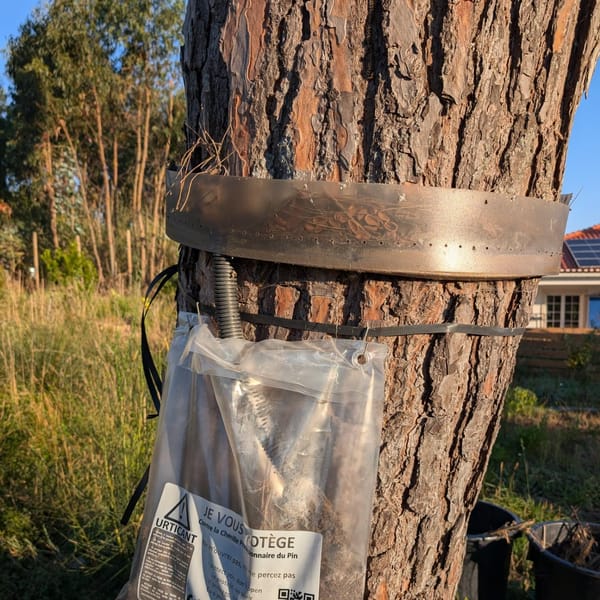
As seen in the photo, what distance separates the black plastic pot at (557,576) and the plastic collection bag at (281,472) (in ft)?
6.54

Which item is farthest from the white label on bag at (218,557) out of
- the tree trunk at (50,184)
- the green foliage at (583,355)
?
the tree trunk at (50,184)

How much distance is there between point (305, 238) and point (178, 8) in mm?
16828

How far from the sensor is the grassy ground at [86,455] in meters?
3.15

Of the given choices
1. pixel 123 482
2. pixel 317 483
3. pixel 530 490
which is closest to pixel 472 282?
pixel 317 483

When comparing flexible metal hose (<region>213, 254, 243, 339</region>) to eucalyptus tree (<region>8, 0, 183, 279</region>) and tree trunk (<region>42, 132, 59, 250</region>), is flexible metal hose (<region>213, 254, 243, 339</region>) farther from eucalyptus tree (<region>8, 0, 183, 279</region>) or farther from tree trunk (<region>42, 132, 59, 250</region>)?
tree trunk (<region>42, 132, 59, 250</region>)

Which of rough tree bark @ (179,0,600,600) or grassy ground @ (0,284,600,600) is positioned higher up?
rough tree bark @ (179,0,600,600)

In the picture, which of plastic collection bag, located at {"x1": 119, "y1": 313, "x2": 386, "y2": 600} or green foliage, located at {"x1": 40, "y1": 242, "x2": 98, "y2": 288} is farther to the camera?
green foliage, located at {"x1": 40, "y1": 242, "x2": 98, "y2": 288}

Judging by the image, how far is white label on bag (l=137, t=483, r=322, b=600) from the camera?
1085 mm

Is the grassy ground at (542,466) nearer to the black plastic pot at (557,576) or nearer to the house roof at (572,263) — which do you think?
the black plastic pot at (557,576)

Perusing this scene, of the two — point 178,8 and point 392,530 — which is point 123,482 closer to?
point 392,530

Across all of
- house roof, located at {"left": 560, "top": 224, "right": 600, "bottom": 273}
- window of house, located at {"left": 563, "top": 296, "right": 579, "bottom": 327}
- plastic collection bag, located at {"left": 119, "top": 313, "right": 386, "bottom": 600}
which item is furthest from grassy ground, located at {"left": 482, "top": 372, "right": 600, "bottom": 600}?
window of house, located at {"left": 563, "top": 296, "right": 579, "bottom": 327}

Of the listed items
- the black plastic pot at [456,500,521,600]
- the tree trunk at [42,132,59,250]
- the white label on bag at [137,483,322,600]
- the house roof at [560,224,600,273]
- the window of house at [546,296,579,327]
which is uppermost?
the tree trunk at [42,132,59,250]

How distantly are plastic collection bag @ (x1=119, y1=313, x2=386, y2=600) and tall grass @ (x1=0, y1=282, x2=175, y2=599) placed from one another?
2.20 meters

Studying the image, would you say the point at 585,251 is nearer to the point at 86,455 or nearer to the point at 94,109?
the point at 94,109
